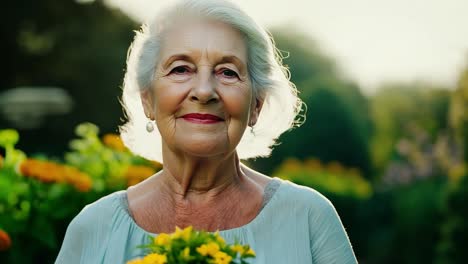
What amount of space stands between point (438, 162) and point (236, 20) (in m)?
15.6

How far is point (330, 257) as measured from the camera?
289 cm

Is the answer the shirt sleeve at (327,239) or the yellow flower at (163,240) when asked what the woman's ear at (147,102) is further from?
the yellow flower at (163,240)

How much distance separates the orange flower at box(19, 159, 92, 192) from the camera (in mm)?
5031

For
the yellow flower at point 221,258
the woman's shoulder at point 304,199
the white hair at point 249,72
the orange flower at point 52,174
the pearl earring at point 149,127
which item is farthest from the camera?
the orange flower at point 52,174

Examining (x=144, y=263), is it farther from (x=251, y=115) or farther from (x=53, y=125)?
(x=53, y=125)

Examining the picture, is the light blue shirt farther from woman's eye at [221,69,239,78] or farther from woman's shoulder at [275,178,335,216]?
woman's eye at [221,69,239,78]

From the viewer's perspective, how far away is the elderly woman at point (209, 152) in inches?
110

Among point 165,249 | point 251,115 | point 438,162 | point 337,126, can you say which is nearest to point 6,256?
point 251,115

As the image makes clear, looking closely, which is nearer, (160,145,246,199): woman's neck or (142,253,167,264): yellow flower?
(142,253,167,264): yellow flower

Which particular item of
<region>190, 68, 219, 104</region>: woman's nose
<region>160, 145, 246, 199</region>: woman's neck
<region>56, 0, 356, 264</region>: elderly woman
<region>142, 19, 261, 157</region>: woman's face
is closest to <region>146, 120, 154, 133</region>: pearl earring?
<region>56, 0, 356, 264</region>: elderly woman

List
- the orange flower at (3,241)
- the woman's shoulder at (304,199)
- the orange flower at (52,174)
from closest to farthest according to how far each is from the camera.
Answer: the woman's shoulder at (304,199)
the orange flower at (3,241)
the orange flower at (52,174)

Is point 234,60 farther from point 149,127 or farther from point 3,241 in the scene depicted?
point 3,241

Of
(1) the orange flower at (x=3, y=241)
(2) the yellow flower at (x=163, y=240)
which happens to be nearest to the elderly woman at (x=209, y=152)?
(2) the yellow flower at (x=163, y=240)

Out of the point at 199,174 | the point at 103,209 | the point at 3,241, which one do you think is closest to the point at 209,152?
the point at 199,174
